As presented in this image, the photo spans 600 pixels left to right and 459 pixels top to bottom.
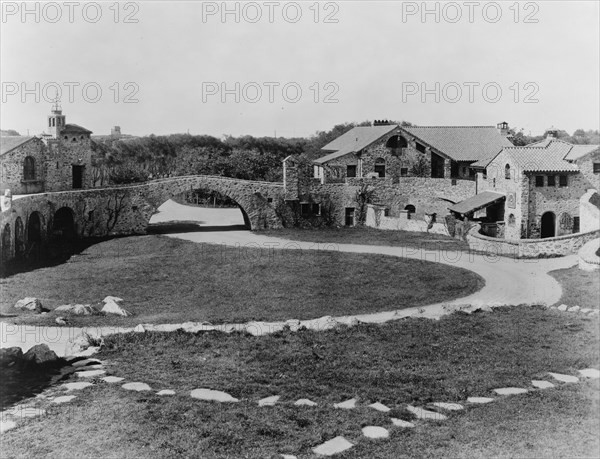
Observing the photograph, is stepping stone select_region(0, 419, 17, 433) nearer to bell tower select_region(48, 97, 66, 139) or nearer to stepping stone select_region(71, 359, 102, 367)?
stepping stone select_region(71, 359, 102, 367)

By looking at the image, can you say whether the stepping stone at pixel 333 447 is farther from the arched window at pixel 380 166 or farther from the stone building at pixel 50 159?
the arched window at pixel 380 166

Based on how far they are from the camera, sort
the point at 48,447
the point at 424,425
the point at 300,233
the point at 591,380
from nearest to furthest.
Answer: the point at 48,447 < the point at 424,425 < the point at 591,380 < the point at 300,233

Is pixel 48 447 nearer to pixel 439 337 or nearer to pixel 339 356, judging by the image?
pixel 339 356

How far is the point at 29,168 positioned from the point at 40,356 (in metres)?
35.8

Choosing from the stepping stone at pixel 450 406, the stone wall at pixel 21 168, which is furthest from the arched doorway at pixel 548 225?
the stone wall at pixel 21 168

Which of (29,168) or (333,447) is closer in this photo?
(333,447)

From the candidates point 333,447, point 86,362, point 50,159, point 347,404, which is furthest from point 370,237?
A: point 333,447

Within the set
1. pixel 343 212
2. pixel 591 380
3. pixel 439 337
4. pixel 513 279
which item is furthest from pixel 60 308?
pixel 343 212

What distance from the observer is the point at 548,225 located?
4206cm

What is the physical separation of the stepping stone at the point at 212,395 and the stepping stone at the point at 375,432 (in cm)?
280

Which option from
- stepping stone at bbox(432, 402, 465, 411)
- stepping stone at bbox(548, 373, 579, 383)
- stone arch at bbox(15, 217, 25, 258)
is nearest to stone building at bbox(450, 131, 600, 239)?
stepping stone at bbox(548, 373, 579, 383)

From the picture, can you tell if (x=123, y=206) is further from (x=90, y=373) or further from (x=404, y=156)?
(x=90, y=373)

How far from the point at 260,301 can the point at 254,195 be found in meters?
24.4

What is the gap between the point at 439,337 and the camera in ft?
58.0
